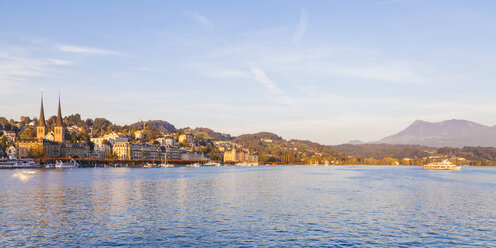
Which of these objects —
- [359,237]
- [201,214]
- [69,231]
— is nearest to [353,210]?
[359,237]

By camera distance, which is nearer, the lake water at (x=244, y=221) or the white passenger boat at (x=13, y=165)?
the lake water at (x=244, y=221)

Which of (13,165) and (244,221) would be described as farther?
(13,165)

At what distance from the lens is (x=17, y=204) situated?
148 feet

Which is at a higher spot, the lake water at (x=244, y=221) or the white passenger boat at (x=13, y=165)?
the white passenger boat at (x=13, y=165)

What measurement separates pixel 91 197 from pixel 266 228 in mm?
Answer: 29458

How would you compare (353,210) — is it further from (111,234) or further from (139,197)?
(139,197)

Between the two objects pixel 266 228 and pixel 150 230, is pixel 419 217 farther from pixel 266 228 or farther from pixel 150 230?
pixel 150 230

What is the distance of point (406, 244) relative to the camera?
28078 millimetres

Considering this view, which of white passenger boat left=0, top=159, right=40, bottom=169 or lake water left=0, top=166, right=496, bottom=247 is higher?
white passenger boat left=0, top=159, right=40, bottom=169

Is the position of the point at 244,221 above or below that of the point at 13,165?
below

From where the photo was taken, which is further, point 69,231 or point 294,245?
point 69,231

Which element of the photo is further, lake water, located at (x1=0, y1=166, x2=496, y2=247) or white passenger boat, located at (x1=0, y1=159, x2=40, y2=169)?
white passenger boat, located at (x1=0, y1=159, x2=40, y2=169)

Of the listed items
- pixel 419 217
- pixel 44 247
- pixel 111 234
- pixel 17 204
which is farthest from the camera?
pixel 17 204

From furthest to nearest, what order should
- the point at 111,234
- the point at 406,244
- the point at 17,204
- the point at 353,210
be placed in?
the point at 17,204
the point at 353,210
the point at 111,234
the point at 406,244
